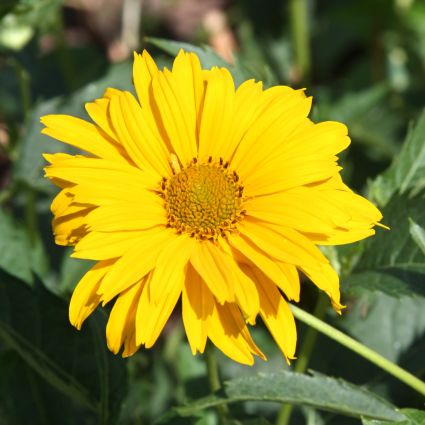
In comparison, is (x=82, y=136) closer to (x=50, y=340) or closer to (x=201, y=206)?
(x=201, y=206)

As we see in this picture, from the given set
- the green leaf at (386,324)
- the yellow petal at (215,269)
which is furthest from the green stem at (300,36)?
the yellow petal at (215,269)

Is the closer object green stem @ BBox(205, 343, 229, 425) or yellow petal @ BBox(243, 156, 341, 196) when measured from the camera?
yellow petal @ BBox(243, 156, 341, 196)

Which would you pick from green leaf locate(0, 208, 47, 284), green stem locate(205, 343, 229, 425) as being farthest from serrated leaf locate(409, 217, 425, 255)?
green leaf locate(0, 208, 47, 284)

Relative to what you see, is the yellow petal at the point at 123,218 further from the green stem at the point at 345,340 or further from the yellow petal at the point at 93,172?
the green stem at the point at 345,340

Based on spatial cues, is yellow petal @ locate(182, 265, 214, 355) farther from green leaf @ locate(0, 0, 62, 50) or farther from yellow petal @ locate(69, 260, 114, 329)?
green leaf @ locate(0, 0, 62, 50)

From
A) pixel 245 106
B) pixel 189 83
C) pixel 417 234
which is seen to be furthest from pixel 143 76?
pixel 417 234

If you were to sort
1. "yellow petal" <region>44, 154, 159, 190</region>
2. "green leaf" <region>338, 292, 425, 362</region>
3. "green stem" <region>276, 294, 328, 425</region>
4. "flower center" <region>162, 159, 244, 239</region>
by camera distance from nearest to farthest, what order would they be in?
"yellow petal" <region>44, 154, 159, 190</region>
"flower center" <region>162, 159, 244, 239</region>
"green stem" <region>276, 294, 328, 425</region>
"green leaf" <region>338, 292, 425, 362</region>

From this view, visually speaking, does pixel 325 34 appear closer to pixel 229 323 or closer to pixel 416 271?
pixel 416 271

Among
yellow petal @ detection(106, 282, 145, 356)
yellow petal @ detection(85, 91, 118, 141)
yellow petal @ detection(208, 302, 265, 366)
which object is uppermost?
yellow petal @ detection(85, 91, 118, 141)
